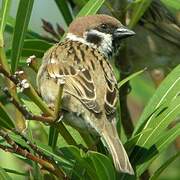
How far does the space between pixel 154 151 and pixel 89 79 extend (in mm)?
427

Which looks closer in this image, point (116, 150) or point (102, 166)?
point (102, 166)

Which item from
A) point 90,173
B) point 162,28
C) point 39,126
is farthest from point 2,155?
point 162,28

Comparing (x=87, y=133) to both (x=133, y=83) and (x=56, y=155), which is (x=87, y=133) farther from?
(x=133, y=83)

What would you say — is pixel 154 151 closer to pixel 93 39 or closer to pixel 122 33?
pixel 122 33

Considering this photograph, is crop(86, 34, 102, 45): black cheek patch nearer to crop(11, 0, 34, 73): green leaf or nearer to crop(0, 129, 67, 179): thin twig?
crop(11, 0, 34, 73): green leaf

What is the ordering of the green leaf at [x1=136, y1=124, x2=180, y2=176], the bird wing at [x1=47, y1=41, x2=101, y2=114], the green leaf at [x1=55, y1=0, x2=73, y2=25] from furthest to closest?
the green leaf at [x1=55, y1=0, x2=73, y2=25] → the bird wing at [x1=47, y1=41, x2=101, y2=114] → the green leaf at [x1=136, y1=124, x2=180, y2=176]

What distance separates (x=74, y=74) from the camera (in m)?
2.62

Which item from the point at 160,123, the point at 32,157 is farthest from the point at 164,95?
the point at 32,157

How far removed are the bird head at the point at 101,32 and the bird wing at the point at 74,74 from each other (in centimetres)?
23

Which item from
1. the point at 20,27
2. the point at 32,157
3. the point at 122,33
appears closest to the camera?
the point at 32,157

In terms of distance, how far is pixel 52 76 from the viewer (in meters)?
2.61

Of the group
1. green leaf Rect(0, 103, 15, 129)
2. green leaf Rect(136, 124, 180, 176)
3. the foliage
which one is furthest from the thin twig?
green leaf Rect(136, 124, 180, 176)

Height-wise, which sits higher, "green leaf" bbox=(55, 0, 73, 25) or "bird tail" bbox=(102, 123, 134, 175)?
"bird tail" bbox=(102, 123, 134, 175)

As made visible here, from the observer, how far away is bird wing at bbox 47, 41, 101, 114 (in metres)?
2.49
